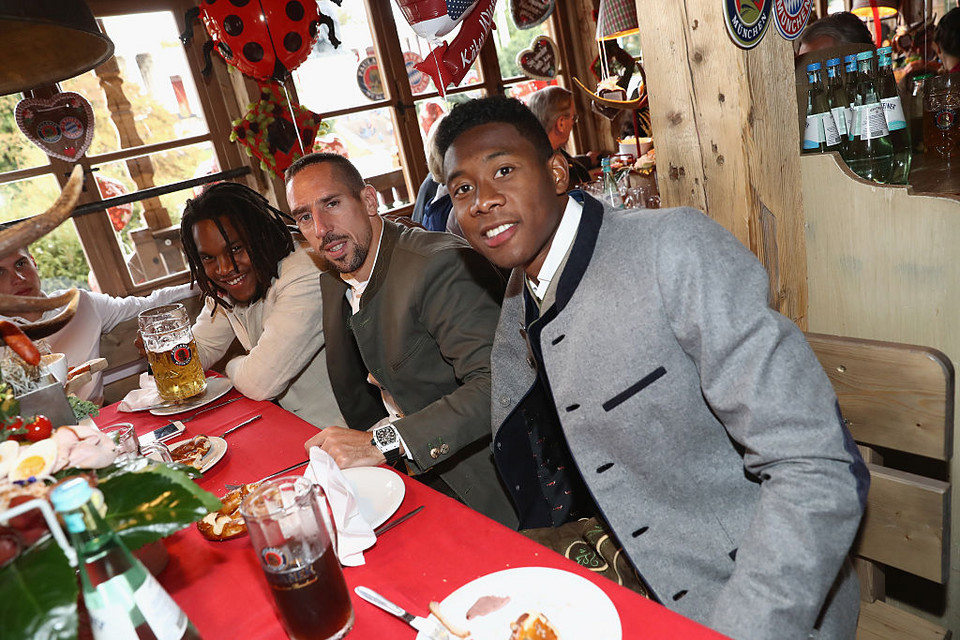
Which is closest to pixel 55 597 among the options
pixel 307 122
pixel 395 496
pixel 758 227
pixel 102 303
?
pixel 395 496

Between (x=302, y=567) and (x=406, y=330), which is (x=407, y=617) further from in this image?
(x=406, y=330)

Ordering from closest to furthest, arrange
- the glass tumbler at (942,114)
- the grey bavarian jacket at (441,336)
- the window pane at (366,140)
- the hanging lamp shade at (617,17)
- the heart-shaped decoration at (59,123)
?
the grey bavarian jacket at (441,336) < the glass tumbler at (942,114) < the heart-shaped decoration at (59,123) < the hanging lamp shade at (617,17) < the window pane at (366,140)

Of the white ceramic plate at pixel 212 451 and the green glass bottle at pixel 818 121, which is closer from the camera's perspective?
the white ceramic plate at pixel 212 451

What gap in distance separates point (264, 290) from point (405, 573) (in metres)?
1.55

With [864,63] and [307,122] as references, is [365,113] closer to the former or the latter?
[307,122]

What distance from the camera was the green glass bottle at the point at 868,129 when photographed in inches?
63.6

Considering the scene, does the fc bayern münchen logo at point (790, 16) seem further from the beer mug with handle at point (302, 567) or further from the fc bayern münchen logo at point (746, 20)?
the beer mug with handle at point (302, 567)

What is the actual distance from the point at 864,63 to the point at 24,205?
422 centimetres

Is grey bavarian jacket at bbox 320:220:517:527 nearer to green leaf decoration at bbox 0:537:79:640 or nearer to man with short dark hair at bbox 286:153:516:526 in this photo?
man with short dark hair at bbox 286:153:516:526

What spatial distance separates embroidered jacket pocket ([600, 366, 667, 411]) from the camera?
3.48 ft

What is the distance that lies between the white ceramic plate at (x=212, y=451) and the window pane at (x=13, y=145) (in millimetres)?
3037

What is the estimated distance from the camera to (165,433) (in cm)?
176

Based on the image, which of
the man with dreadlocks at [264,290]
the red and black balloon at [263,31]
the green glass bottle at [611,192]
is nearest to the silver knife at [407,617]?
the man with dreadlocks at [264,290]

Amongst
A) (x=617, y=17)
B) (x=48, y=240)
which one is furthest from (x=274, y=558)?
(x=617, y=17)
